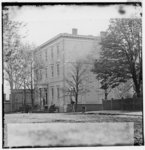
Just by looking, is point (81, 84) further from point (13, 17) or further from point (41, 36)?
point (13, 17)

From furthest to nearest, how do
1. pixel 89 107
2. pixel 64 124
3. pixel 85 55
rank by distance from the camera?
pixel 85 55, pixel 89 107, pixel 64 124

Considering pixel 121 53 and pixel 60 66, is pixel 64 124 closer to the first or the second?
pixel 60 66

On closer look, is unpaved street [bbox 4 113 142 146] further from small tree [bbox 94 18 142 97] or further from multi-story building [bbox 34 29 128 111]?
small tree [bbox 94 18 142 97]

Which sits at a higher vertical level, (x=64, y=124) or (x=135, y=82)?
(x=135, y=82)

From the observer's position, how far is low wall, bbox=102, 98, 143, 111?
7289 millimetres

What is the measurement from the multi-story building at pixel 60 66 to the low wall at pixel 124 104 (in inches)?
5.5

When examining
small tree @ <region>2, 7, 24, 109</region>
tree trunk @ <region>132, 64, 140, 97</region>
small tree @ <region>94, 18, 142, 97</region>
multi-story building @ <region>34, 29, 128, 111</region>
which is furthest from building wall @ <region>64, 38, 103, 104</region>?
small tree @ <region>2, 7, 24, 109</region>

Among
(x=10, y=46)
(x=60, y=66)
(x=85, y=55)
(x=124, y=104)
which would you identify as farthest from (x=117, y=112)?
(x=10, y=46)

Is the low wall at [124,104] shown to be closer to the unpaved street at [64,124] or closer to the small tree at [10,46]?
the unpaved street at [64,124]

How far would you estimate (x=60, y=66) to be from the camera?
7.36 m

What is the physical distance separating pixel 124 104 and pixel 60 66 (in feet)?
3.92

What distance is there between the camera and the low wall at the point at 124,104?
7.29 meters

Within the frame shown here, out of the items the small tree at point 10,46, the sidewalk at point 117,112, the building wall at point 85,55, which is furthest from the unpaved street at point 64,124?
the small tree at point 10,46

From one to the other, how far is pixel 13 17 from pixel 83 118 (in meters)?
1.92
